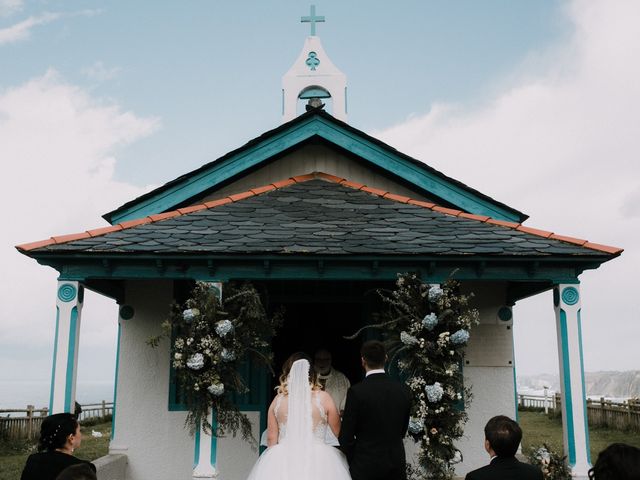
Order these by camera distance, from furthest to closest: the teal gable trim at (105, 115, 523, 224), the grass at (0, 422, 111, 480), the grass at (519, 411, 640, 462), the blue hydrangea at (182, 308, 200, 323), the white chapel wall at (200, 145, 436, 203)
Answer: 1. the grass at (519, 411, 640, 462)
2. the grass at (0, 422, 111, 480)
3. the white chapel wall at (200, 145, 436, 203)
4. the teal gable trim at (105, 115, 523, 224)
5. the blue hydrangea at (182, 308, 200, 323)

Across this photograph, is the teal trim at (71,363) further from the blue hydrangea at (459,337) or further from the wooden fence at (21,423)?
the wooden fence at (21,423)

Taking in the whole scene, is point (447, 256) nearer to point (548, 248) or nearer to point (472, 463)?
point (548, 248)

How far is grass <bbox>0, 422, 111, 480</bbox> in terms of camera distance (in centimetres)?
1490

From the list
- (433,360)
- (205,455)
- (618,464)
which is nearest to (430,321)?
(433,360)

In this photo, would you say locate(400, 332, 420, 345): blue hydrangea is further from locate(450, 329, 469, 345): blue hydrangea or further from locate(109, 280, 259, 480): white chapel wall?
locate(109, 280, 259, 480): white chapel wall

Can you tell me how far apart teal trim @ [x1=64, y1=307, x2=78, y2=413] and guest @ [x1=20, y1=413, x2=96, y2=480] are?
275 cm

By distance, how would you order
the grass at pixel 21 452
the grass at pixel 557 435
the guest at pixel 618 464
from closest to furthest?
the guest at pixel 618 464, the grass at pixel 21 452, the grass at pixel 557 435

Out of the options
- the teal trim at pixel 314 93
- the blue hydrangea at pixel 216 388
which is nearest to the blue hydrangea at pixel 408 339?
the blue hydrangea at pixel 216 388

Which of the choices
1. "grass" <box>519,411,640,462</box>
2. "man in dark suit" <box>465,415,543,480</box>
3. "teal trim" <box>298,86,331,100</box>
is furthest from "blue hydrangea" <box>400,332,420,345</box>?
"grass" <box>519,411,640,462</box>

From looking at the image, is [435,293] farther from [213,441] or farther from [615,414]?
[615,414]

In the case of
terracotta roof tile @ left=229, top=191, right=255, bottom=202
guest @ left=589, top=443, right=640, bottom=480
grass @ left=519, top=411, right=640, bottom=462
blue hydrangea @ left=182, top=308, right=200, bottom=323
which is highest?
terracotta roof tile @ left=229, top=191, right=255, bottom=202

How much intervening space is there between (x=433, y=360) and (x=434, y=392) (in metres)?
0.39

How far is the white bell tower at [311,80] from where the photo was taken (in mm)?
11219

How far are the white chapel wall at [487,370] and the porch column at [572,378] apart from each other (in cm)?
160
